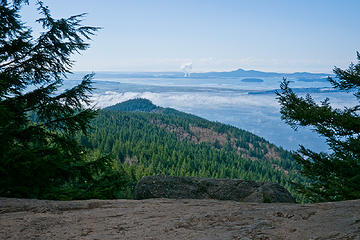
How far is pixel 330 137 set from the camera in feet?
35.4

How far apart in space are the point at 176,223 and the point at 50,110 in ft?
19.6

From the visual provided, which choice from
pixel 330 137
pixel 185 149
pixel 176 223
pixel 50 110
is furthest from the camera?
pixel 185 149

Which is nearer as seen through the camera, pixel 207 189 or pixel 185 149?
pixel 207 189

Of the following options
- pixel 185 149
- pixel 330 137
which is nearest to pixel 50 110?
pixel 330 137

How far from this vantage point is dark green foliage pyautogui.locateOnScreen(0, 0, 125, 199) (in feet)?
21.1

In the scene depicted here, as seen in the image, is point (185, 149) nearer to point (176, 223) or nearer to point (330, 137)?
point (330, 137)

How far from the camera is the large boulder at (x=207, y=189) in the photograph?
25.3 feet

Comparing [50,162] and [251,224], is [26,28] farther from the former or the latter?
[251,224]

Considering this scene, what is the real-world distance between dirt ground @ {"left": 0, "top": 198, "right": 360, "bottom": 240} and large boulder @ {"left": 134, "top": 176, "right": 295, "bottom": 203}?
147 inches

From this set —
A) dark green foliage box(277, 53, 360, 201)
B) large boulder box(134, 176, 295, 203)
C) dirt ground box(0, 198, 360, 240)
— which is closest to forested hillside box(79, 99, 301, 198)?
dark green foliage box(277, 53, 360, 201)

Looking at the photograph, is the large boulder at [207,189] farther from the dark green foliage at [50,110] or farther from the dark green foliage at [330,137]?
the dark green foliage at [330,137]

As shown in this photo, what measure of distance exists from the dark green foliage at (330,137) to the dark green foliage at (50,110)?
7877mm

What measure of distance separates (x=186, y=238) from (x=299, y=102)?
11.0 metres

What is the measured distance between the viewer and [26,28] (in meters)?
7.75
